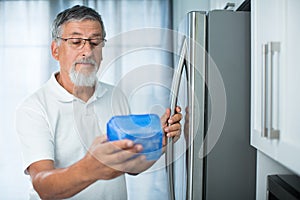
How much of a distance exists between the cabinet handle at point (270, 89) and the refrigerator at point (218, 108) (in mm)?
391

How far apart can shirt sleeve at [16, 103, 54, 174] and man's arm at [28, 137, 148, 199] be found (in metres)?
0.13

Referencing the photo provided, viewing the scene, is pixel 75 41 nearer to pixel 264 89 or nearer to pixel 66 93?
pixel 66 93

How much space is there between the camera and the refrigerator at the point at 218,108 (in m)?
1.39

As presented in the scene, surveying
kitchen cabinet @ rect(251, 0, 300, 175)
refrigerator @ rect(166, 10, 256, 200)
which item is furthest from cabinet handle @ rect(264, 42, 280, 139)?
refrigerator @ rect(166, 10, 256, 200)

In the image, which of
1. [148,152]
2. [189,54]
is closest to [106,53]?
[189,54]

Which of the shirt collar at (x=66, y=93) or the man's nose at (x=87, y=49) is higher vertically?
the man's nose at (x=87, y=49)

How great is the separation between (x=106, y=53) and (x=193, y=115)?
14.7 inches

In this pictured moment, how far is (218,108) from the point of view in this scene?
4.55 ft

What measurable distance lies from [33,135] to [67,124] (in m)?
0.17

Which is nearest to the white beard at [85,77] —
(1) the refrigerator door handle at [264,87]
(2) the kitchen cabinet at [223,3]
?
(2) the kitchen cabinet at [223,3]

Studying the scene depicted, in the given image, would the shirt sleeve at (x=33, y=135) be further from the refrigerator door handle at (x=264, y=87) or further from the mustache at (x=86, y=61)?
the refrigerator door handle at (x=264, y=87)

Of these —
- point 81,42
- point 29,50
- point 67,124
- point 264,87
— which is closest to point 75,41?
point 81,42

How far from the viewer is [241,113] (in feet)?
4.63

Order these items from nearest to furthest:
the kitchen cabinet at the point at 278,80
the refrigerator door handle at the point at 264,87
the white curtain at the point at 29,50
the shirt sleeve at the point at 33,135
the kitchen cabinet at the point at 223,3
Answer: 1. the kitchen cabinet at the point at 278,80
2. the refrigerator door handle at the point at 264,87
3. the shirt sleeve at the point at 33,135
4. the kitchen cabinet at the point at 223,3
5. the white curtain at the point at 29,50
